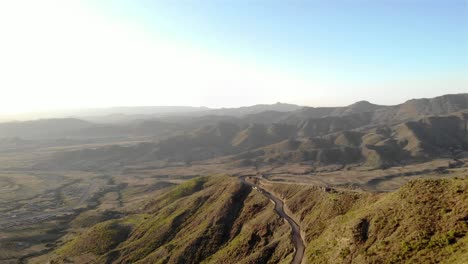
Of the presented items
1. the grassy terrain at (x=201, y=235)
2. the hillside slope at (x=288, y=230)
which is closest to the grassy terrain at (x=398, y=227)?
the hillside slope at (x=288, y=230)

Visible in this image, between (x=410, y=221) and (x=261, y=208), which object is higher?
(x=410, y=221)

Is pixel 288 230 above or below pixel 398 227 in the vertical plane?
below

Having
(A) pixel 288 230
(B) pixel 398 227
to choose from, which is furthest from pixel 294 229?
(B) pixel 398 227

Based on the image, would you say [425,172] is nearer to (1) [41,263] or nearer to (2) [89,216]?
(2) [89,216]

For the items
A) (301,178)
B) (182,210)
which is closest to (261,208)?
(182,210)

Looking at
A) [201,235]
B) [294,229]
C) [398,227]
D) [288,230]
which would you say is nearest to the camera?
[398,227]

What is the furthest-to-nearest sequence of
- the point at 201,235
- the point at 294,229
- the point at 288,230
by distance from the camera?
the point at 201,235
the point at 294,229
the point at 288,230

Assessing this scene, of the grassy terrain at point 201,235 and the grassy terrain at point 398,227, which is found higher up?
the grassy terrain at point 398,227

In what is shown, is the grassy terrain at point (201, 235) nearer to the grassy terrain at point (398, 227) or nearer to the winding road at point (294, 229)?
the winding road at point (294, 229)

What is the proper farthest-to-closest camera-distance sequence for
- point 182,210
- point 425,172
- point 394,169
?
point 394,169 < point 425,172 < point 182,210

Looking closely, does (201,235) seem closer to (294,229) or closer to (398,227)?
(294,229)

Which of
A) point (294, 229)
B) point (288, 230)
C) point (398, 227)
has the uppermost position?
point (398, 227)
